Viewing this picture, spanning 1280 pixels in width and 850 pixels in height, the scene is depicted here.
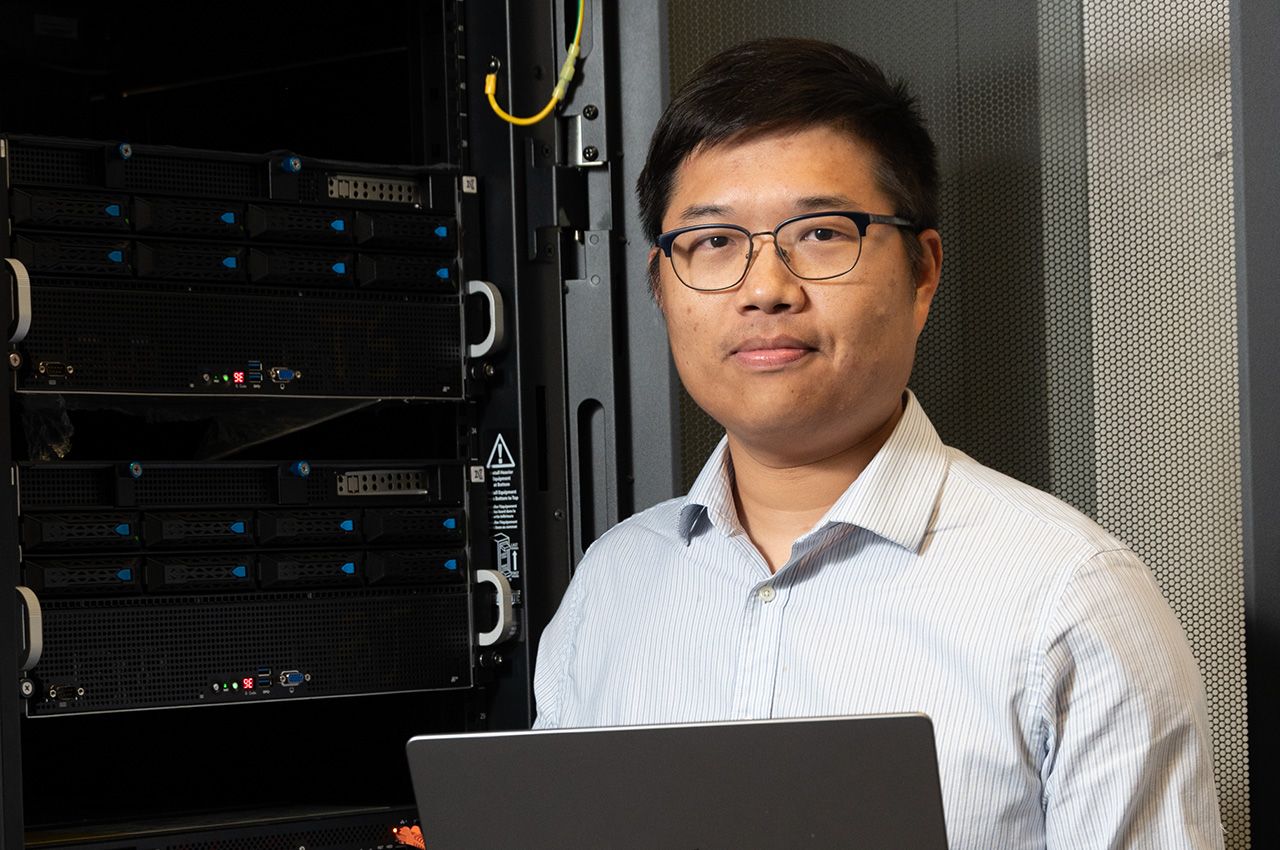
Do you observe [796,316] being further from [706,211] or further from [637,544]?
[637,544]

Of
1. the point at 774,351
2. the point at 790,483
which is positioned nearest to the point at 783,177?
the point at 774,351

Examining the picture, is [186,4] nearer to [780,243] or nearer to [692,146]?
[692,146]

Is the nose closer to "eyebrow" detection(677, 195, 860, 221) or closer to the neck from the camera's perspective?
"eyebrow" detection(677, 195, 860, 221)

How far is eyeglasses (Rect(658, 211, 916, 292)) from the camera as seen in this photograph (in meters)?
1.21

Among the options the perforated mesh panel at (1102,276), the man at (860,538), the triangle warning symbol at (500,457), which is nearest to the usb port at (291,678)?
the triangle warning symbol at (500,457)

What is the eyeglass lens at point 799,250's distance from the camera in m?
1.22

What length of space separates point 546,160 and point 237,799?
1024 mm

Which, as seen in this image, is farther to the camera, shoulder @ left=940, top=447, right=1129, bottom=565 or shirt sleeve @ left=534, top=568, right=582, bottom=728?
shirt sleeve @ left=534, top=568, right=582, bottom=728

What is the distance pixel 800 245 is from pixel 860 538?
0.88 ft

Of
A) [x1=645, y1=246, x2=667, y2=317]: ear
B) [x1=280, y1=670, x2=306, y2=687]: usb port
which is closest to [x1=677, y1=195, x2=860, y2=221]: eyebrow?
[x1=645, y1=246, x2=667, y2=317]: ear

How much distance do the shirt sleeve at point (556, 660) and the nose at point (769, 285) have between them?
1.58ft

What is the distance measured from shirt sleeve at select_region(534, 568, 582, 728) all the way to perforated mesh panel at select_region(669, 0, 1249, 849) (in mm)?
467

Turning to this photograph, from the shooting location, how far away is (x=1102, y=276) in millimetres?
1458

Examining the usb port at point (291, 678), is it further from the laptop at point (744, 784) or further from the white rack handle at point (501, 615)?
the laptop at point (744, 784)
